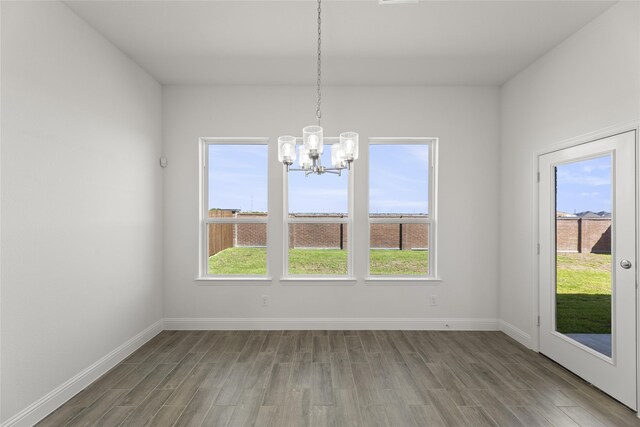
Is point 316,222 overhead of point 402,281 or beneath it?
overhead

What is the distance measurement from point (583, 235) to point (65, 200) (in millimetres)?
4307

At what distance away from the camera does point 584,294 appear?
9.44ft

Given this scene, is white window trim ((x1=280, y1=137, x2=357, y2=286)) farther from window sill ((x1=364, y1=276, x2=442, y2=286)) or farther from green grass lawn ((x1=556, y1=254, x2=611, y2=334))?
green grass lawn ((x1=556, y1=254, x2=611, y2=334))

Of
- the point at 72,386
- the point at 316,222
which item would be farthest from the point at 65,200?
the point at 316,222

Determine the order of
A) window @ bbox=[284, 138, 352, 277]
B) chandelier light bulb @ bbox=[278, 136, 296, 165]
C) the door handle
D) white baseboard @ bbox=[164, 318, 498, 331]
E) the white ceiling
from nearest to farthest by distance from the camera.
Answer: chandelier light bulb @ bbox=[278, 136, 296, 165], the door handle, the white ceiling, white baseboard @ bbox=[164, 318, 498, 331], window @ bbox=[284, 138, 352, 277]

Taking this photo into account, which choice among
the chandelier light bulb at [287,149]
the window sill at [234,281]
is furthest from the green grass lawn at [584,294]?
the window sill at [234,281]

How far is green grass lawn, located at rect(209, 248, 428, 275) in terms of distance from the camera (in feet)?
13.8

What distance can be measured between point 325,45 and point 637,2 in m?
2.36

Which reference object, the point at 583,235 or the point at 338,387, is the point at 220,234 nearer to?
the point at 338,387

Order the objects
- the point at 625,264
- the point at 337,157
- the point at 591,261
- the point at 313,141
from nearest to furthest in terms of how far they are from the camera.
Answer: the point at 313,141 → the point at 337,157 → the point at 625,264 → the point at 591,261

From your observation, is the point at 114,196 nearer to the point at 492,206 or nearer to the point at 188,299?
the point at 188,299

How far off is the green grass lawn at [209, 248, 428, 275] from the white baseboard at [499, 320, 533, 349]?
109 cm

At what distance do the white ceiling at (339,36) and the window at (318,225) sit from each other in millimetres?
1266

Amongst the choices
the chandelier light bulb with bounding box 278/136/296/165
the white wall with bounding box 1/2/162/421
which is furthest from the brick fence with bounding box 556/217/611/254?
the white wall with bounding box 1/2/162/421
